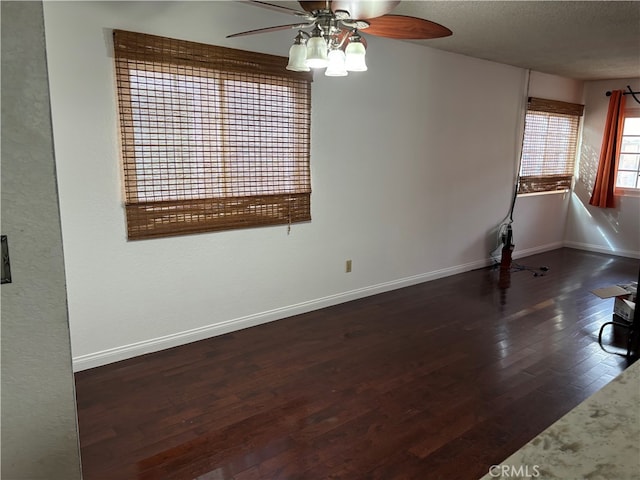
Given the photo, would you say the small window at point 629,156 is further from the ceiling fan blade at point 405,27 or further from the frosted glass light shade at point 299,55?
the frosted glass light shade at point 299,55

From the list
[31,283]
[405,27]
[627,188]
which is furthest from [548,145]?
[31,283]

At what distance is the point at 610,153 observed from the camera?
6.18 m

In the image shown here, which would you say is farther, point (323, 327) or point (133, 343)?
point (323, 327)

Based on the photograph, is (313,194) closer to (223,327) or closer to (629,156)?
(223,327)

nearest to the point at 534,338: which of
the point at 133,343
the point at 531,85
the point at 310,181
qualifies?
the point at 310,181

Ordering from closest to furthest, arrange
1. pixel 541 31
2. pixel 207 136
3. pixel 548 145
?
pixel 207 136
pixel 541 31
pixel 548 145

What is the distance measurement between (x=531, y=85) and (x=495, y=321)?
11.1 feet

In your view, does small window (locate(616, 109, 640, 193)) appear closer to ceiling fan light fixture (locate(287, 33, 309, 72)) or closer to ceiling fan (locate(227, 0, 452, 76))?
ceiling fan (locate(227, 0, 452, 76))

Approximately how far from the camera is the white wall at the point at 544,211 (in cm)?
585

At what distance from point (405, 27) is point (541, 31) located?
87.3 inches

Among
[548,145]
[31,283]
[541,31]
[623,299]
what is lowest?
[623,299]

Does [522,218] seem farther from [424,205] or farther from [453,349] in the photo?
[453,349]

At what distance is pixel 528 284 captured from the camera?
190 inches

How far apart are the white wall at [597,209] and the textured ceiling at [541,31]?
3.42 ft
